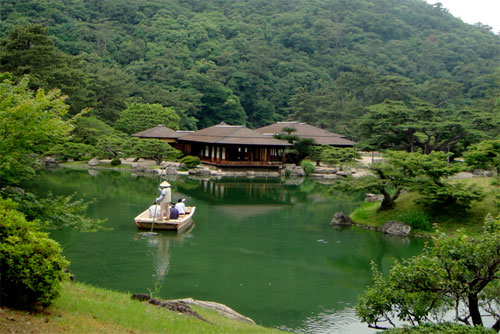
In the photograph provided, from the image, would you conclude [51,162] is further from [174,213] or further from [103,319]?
[103,319]

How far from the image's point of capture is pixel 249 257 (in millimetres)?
12805

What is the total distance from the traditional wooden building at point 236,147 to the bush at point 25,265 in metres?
28.7

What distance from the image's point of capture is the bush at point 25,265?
478 centimetres

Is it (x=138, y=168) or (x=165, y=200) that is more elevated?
(x=165, y=200)

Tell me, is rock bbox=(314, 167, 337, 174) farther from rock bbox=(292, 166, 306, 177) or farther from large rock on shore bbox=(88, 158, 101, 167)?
large rock on shore bbox=(88, 158, 101, 167)

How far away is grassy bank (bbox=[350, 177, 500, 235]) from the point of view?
49.3ft

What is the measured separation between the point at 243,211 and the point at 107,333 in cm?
1475

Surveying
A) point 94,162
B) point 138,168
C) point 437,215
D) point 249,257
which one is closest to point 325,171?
point 138,168

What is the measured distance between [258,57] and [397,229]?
5663cm

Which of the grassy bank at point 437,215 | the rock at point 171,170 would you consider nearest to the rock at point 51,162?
the rock at point 171,170

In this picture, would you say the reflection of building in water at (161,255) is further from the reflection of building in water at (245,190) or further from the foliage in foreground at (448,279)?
the reflection of building in water at (245,190)

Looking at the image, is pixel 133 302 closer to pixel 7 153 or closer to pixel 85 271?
pixel 7 153

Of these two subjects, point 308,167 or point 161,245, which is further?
point 308,167

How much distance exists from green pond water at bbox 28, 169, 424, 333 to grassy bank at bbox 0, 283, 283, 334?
2163 mm
